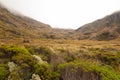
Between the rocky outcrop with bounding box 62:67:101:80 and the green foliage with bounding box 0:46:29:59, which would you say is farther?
the green foliage with bounding box 0:46:29:59

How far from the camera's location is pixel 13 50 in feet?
133

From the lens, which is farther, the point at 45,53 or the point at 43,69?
the point at 45,53

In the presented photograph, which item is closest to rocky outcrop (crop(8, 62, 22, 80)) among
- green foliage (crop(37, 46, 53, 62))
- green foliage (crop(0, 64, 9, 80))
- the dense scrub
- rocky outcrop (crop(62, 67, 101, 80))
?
the dense scrub

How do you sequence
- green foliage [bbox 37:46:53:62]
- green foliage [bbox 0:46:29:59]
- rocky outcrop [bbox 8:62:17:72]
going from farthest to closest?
green foliage [bbox 37:46:53:62] → green foliage [bbox 0:46:29:59] → rocky outcrop [bbox 8:62:17:72]

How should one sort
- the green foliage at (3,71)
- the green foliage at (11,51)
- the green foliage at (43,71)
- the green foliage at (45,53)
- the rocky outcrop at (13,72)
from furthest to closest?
the green foliage at (45,53)
the green foliage at (11,51)
the green foliage at (43,71)
the green foliage at (3,71)
the rocky outcrop at (13,72)

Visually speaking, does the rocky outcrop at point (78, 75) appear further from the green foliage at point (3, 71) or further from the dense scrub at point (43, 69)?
the green foliage at point (3, 71)

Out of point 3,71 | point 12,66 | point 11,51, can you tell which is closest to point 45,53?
point 11,51

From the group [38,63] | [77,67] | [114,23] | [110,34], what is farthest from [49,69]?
[114,23]

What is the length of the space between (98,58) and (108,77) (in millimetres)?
15091

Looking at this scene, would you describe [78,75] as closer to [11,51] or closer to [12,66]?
[12,66]

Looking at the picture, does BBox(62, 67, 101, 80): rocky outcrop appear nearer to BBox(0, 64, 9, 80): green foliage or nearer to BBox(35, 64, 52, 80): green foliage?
BBox(35, 64, 52, 80): green foliage

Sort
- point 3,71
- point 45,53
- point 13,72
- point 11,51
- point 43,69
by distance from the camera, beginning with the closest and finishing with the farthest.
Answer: point 13,72 → point 3,71 → point 43,69 → point 11,51 → point 45,53

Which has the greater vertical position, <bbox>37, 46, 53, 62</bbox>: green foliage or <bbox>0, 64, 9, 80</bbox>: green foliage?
<bbox>37, 46, 53, 62</bbox>: green foliage

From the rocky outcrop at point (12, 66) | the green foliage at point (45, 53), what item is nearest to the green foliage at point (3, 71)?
the rocky outcrop at point (12, 66)
